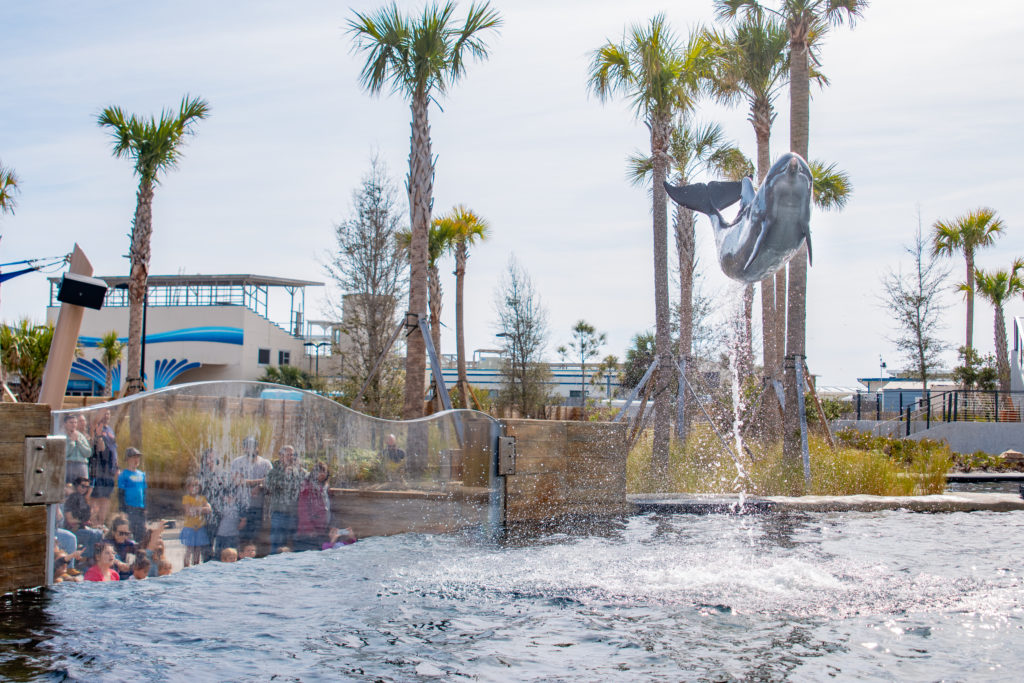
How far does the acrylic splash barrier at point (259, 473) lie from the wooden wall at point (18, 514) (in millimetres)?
147

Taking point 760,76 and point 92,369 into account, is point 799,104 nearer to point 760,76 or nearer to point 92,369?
point 760,76

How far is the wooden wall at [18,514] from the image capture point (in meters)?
5.37

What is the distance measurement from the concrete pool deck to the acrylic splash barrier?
2.77m

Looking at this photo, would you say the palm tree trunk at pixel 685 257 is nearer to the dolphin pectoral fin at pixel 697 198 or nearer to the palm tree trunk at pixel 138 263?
the dolphin pectoral fin at pixel 697 198

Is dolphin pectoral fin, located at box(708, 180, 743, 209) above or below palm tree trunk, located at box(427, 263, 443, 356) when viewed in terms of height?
below

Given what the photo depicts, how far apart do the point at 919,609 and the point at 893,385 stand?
50.6m

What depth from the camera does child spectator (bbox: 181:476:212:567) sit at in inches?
249

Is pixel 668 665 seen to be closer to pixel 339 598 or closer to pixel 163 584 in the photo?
pixel 339 598

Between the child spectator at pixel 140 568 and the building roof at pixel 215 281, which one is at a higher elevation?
the building roof at pixel 215 281

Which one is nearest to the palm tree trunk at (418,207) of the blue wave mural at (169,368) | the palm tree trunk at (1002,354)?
the palm tree trunk at (1002,354)

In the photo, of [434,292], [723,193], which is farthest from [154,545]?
[434,292]

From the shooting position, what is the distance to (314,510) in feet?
24.4

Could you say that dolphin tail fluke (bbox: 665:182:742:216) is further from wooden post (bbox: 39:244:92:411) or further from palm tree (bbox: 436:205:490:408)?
palm tree (bbox: 436:205:490:408)

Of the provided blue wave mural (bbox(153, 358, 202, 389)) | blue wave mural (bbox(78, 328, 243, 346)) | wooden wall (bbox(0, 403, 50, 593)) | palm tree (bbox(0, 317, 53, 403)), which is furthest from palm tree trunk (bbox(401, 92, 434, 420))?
blue wave mural (bbox(153, 358, 202, 389))
